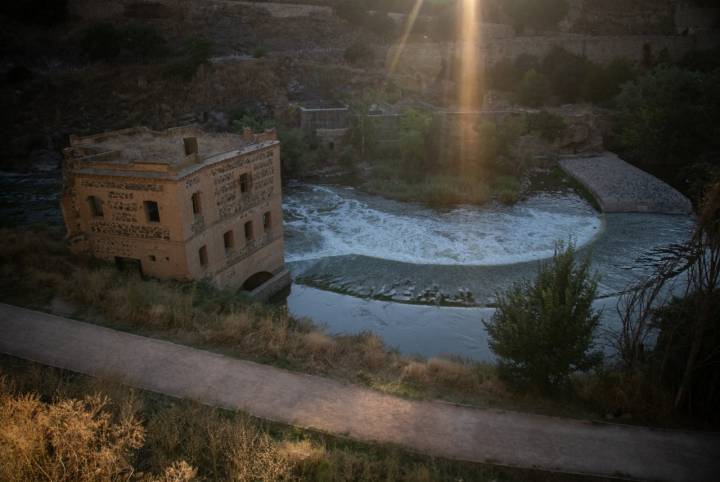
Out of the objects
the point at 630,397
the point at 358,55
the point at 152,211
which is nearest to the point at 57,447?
the point at 630,397

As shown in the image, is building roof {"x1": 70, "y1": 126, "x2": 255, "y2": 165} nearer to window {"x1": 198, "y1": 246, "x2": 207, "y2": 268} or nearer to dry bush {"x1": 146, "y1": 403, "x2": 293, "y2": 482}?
window {"x1": 198, "y1": 246, "x2": 207, "y2": 268}

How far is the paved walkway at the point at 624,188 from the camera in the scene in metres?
24.4

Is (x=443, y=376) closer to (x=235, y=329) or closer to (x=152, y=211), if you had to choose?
(x=235, y=329)

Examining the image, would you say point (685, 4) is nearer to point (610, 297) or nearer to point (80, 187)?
point (610, 297)

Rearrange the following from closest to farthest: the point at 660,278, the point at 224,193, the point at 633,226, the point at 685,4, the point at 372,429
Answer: the point at 372,429
the point at 660,278
the point at 224,193
the point at 633,226
the point at 685,4

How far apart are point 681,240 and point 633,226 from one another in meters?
2.02

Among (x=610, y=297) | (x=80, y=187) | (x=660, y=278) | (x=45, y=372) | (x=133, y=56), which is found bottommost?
(x=610, y=297)

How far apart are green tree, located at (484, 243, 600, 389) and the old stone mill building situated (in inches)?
310

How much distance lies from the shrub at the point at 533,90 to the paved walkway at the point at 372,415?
35.8m

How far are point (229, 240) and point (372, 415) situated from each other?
310 inches

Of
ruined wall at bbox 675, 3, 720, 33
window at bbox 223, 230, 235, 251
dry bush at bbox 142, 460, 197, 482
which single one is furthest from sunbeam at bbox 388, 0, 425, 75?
dry bush at bbox 142, 460, 197, 482

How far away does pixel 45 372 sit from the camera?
26.9ft

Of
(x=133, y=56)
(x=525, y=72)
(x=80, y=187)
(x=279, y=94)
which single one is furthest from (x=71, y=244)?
(x=525, y=72)

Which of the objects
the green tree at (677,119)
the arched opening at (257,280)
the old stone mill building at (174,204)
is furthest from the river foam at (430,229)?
Answer: the green tree at (677,119)
